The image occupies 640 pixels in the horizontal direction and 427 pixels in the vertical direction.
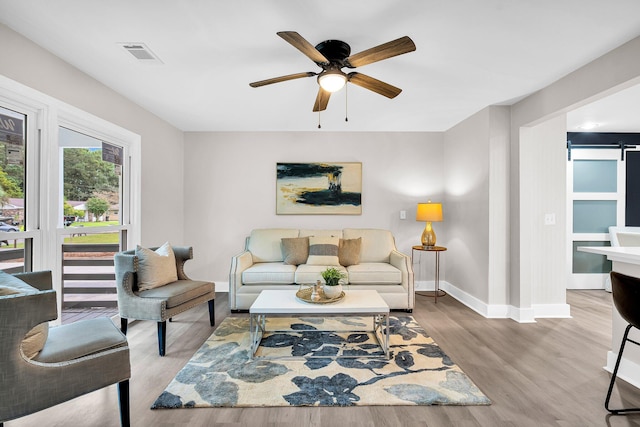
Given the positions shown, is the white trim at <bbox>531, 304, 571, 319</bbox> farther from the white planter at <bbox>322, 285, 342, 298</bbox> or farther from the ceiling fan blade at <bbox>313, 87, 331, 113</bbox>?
the ceiling fan blade at <bbox>313, 87, 331, 113</bbox>

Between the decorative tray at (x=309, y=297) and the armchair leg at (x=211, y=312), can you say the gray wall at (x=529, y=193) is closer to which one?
the decorative tray at (x=309, y=297)

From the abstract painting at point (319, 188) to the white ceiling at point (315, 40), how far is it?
1.40 meters

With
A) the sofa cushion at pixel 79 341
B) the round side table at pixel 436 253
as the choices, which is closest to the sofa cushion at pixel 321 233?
the round side table at pixel 436 253

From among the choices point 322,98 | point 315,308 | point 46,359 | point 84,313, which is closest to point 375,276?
point 315,308

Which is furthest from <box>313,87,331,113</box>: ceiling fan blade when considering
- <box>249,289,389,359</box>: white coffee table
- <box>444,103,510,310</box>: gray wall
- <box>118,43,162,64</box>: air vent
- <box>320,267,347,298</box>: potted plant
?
<box>444,103,510,310</box>: gray wall

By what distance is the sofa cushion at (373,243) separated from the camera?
427cm

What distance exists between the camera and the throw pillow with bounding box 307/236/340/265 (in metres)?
3.95

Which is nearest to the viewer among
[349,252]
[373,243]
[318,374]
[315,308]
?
[318,374]

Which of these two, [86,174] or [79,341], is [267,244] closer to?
[86,174]

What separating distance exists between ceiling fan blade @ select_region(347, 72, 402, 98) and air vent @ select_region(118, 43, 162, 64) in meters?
1.57

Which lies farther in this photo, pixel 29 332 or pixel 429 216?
pixel 429 216

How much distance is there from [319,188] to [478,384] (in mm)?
3202

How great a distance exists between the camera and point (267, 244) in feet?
14.0

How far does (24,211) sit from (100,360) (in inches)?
60.4
